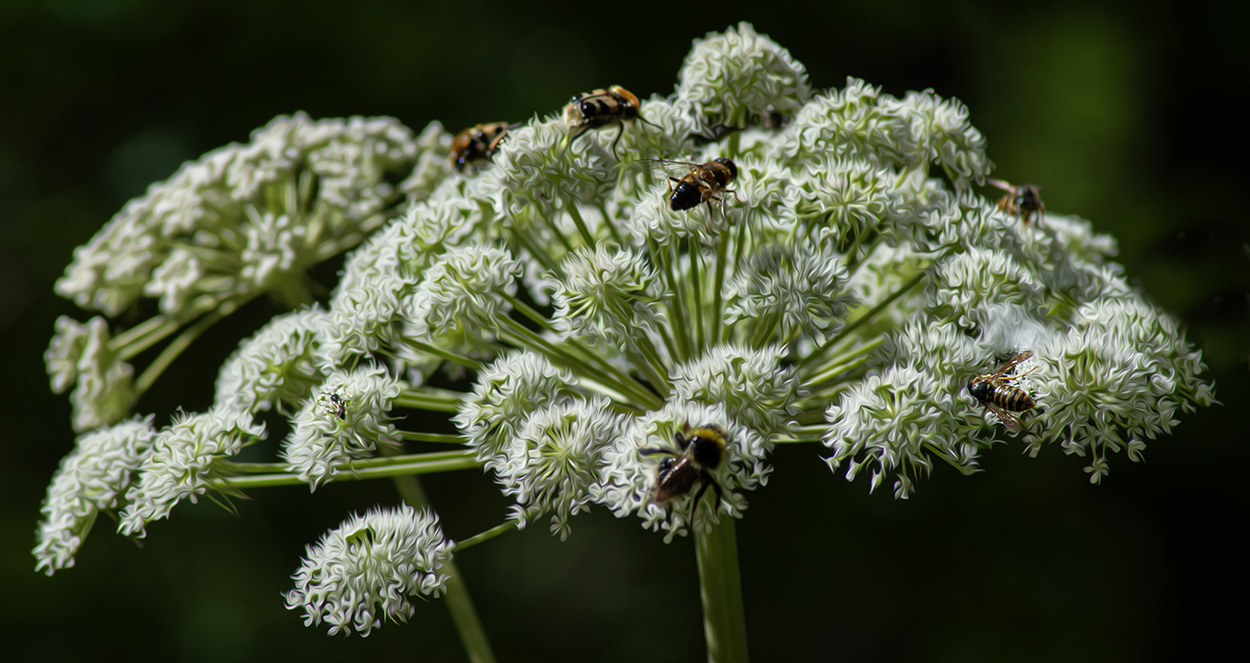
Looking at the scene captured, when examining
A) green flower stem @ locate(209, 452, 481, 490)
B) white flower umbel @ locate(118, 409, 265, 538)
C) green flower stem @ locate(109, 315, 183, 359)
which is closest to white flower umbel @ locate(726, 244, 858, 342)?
green flower stem @ locate(209, 452, 481, 490)

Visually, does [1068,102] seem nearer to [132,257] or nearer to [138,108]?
[132,257]

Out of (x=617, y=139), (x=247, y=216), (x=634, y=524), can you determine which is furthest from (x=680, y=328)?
(x=634, y=524)

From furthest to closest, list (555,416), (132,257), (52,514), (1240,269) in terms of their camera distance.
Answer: (132,257), (52,514), (1240,269), (555,416)

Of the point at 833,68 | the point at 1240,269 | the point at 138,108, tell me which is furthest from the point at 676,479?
the point at 138,108

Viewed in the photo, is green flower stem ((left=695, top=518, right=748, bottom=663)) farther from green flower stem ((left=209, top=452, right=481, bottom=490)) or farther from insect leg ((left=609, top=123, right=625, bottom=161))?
insect leg ((left=609, top=123, right=625, bottom=161))

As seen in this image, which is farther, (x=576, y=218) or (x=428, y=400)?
(x=428, y=400)

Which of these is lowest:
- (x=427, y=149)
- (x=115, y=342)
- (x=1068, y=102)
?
(x=115, y=342)

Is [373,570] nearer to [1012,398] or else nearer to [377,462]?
[377,462]
